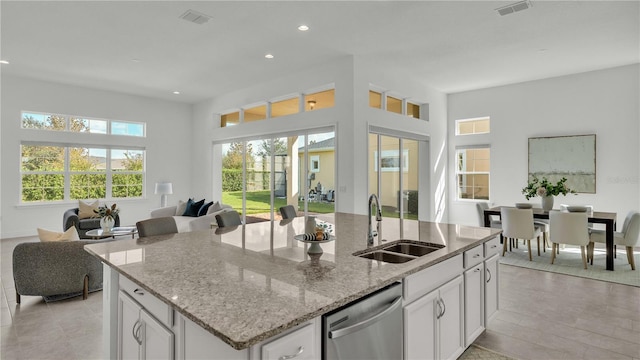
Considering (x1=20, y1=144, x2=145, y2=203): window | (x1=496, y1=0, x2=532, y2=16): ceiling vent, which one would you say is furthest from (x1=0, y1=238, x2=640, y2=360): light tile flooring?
(x1=20, y1=144, x2=145, y2=203): window

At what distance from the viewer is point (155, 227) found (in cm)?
272

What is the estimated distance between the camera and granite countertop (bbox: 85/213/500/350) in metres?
1.19

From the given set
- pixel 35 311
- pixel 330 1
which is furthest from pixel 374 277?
pixel 35 311

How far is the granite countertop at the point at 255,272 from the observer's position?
46.8 inches

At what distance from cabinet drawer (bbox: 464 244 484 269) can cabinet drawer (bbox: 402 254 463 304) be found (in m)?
0.10

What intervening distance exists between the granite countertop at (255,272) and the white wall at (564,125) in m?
5.13

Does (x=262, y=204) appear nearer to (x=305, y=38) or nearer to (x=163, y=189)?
(x=163, y=189)

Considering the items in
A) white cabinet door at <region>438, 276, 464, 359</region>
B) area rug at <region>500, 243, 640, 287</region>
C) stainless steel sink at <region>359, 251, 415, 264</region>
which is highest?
stainless steel sink at <region>359, 251, 415, 264</region>

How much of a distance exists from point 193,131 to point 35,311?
651 centimetres

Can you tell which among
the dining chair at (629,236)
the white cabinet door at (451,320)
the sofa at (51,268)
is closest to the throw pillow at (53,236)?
the sofa at (51,268)

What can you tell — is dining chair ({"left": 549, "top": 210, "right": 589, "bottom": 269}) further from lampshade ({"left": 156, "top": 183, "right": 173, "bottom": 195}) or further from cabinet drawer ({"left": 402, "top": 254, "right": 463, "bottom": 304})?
lampshade ({"left": 156, "top": 183, "right": 173, "bottom": 195})

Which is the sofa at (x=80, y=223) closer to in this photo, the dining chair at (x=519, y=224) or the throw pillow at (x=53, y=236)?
the throw pillow at (x=53, y=236)

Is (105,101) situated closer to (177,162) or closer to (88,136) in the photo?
(88,136)

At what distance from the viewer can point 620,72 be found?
6.07m
